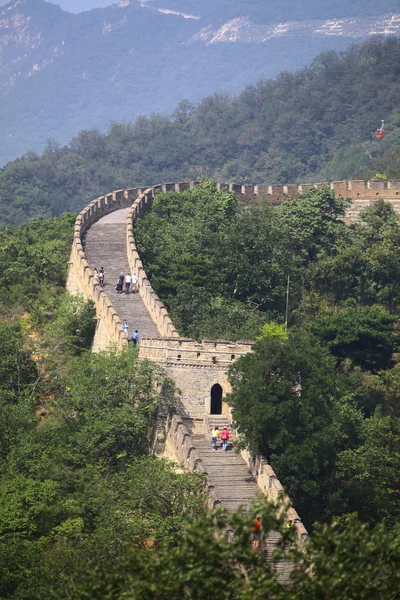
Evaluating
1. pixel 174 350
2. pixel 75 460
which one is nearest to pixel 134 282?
pixel 174 350

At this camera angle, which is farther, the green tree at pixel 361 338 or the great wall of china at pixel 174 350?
the green tree at pixel 361 338

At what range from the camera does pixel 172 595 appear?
24.9 metres

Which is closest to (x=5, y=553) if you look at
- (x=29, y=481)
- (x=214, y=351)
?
(x=29, y=481)

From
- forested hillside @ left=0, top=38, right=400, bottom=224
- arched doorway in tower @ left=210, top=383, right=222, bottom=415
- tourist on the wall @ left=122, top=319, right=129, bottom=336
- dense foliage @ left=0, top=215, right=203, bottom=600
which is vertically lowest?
forested hillside @ left=0, top=38, right=400, bottom=224

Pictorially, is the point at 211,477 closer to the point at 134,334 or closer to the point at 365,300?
the point at 134,334

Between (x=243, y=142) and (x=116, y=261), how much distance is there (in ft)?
285

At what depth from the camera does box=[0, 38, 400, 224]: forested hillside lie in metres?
133

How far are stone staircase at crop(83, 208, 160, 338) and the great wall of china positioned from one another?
3 centimetres

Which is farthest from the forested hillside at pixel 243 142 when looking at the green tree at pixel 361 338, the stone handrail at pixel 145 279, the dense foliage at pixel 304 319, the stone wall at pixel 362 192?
the green tree at pixel 361 338

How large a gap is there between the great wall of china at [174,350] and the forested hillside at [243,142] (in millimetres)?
65477

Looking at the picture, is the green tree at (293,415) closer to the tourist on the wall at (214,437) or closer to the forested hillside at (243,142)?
the tourist on the wall at (214,437)

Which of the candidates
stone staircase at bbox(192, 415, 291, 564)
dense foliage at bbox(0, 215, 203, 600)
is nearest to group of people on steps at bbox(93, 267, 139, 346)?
dense foliage at bbox(0, 215, 203, 600)

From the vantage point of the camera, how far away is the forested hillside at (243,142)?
132875mm

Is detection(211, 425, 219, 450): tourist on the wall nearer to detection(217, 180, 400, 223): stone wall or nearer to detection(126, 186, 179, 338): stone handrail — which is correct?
detection(126, 186, 179, 338): stone handrail
